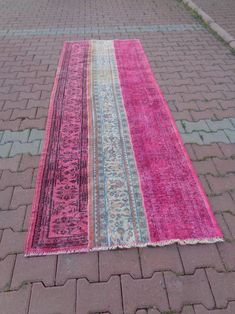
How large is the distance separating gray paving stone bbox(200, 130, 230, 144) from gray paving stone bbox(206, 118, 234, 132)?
88 mm

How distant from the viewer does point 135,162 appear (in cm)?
327

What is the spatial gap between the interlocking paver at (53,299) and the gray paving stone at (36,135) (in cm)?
181

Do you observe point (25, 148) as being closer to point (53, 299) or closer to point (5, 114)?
point (5, 114)

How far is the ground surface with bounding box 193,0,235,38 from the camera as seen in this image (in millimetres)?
6901

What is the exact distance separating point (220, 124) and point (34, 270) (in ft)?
9.11

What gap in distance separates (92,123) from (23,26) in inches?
176

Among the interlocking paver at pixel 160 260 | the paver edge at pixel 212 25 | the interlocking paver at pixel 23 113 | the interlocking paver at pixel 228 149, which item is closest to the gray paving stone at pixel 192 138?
the interlocking paver at pixel 228 149

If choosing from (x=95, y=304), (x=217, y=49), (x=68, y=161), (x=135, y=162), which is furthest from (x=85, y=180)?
(x=217, y=49)

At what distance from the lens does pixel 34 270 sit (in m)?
2.35

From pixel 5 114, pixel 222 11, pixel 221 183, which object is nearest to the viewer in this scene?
pixel 221 183

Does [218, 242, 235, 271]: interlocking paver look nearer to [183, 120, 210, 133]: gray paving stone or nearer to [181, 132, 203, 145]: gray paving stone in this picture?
[181, 132, 203, 145]: gray paving stone

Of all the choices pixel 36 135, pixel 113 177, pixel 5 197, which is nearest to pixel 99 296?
pixel 113 177

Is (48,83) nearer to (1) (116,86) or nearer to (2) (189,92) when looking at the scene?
(1) (116,86)

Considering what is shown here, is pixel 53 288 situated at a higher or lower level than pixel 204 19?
lower
